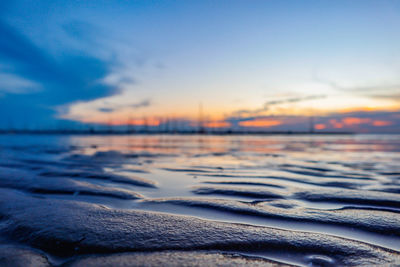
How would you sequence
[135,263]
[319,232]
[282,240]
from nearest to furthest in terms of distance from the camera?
[135,263] < [282,240] < [319,232]

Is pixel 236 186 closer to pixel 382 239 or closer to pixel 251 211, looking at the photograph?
pixel 251 211

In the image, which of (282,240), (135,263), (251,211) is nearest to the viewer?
(135,263)

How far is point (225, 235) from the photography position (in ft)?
8.34

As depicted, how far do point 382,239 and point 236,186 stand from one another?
9.86 feet

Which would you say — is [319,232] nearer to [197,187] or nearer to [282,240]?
[282,240]

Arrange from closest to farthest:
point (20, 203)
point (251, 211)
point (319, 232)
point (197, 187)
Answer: point (319, 232) < point (251, 211) < point (20, 203) < point (197, 187)

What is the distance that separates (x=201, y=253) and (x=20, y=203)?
10.6 feet

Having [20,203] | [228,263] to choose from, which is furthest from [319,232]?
[20,203]

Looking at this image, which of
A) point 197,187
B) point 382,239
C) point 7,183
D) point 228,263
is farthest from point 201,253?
point 7,183

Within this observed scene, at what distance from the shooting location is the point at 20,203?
371cm

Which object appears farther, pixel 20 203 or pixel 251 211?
pixel 20 203

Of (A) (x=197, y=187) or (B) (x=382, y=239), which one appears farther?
(A) (x=197, y=187)

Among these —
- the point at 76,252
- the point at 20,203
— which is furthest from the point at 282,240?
the point at 20,203

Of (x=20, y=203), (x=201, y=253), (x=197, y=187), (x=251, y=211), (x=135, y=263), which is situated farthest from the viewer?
(x=197, y=187)
